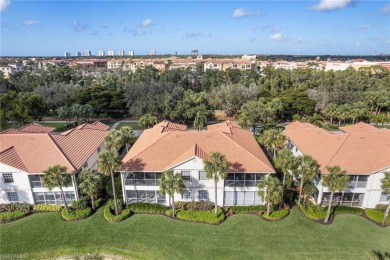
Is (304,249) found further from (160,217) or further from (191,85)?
(191,85)

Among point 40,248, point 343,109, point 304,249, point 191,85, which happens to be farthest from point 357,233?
point 191,85

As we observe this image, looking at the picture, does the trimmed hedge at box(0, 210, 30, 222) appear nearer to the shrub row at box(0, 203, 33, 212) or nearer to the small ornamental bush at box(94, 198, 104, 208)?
the shrub row at box(0, 203, 33, 212)

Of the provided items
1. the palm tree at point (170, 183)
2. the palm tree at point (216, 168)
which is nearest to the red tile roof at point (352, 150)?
the palm tree at point (216, 168)

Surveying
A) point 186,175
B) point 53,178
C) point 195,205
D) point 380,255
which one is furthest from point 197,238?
point 380,255

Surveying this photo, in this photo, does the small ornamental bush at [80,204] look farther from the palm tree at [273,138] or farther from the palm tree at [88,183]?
the palm tree at [273,138]

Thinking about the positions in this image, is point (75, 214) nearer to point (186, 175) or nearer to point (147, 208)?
point (147, 208)
